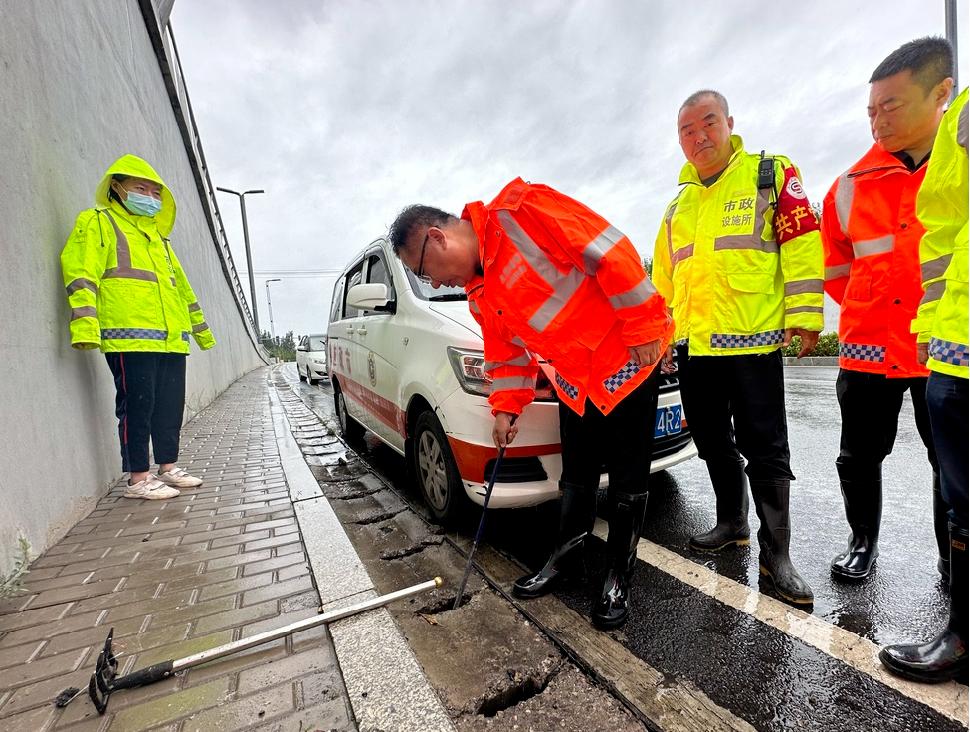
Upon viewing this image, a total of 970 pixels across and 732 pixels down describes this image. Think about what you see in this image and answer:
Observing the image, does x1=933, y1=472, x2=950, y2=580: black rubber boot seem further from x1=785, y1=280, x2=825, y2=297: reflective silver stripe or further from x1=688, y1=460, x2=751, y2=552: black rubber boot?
x1=785, y1=280, x2=825, y2=297: reflective silver stripe

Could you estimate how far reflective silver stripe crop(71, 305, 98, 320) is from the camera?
2896 mm

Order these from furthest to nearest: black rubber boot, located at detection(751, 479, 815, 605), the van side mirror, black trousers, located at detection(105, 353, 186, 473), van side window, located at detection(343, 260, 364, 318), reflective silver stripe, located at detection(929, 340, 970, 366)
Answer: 1. van side window, located at detection(343, 260, 364, 318)
2. black trousers, located at detection(105, 353, 186, 473)
3. the van side mirror
4. black rubber boot, located at detection(751, 479, 815, 605)
5. reflective silver stripe, located at detection(929, 340, 970, 366)

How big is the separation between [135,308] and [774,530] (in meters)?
3.98

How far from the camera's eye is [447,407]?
2475mm

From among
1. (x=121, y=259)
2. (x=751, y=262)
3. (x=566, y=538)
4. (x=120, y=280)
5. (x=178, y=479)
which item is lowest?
(x=178, y=479)

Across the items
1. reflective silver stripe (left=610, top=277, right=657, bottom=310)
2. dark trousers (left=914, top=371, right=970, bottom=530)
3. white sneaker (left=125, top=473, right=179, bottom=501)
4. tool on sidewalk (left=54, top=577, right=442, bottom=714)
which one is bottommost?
tool on sidewalk (left=54, top=577, right=442, bottom=714)

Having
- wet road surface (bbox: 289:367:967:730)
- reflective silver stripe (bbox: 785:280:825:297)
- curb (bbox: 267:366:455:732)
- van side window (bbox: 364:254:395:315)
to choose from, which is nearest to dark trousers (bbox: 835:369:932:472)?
reflective silver stripe (bbox: 785:280:825:297)

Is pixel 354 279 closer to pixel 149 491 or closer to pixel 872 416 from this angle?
pixel 149 491

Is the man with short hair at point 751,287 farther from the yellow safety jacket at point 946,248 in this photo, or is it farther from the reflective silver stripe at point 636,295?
the reflective silver stripe at point 636,295

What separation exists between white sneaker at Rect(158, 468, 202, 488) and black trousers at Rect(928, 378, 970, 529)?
437 cm

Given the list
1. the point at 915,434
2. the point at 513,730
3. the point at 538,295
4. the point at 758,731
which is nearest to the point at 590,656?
the point at 513,730

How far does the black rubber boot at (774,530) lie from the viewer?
1993 mm

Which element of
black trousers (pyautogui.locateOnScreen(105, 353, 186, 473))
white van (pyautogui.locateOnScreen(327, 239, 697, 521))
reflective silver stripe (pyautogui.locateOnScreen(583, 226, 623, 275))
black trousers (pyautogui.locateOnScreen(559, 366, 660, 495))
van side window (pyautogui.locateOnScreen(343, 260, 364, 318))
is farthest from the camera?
van side window (pyautogui.locateOnScreen(343, 260, 364, 318))

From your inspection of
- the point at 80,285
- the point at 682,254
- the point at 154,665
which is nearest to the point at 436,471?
the point at 154,665
